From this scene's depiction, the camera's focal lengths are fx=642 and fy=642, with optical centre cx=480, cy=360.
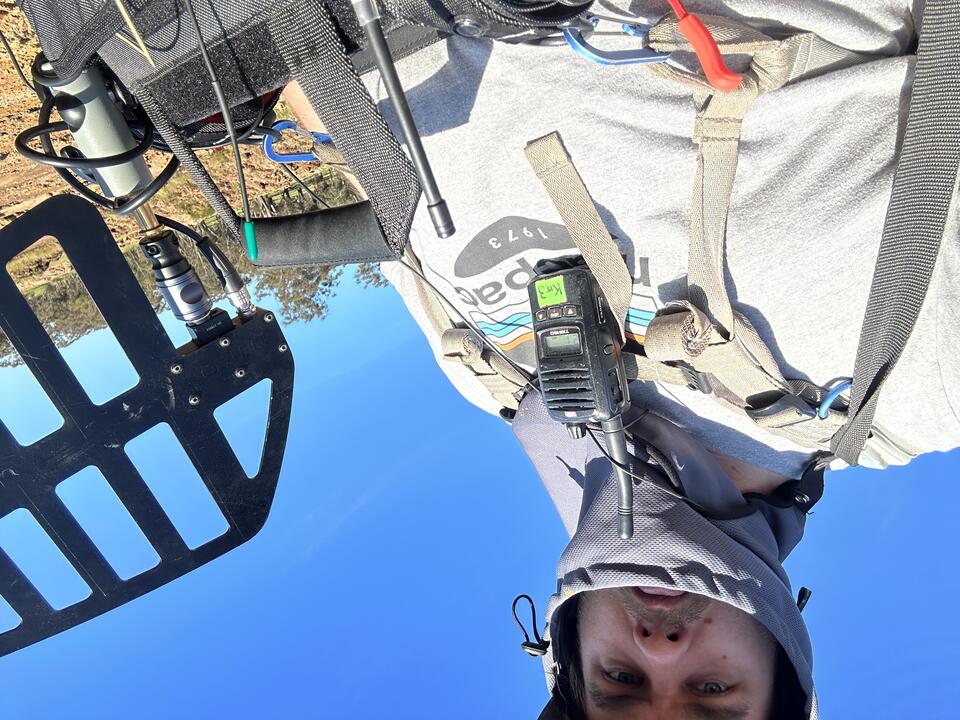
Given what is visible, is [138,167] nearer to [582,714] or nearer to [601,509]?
[601,509]

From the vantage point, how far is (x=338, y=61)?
1000mm

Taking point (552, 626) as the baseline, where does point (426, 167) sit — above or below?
above

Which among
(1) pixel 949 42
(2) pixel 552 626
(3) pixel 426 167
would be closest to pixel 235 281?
(3) pixel 426 167

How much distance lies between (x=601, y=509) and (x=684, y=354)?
1.78ft

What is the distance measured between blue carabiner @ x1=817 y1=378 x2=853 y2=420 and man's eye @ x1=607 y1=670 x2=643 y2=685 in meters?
0.81

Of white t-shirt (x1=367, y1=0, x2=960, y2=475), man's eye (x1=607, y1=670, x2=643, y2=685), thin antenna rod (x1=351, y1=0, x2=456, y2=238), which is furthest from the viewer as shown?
man's eye (x1=607, y1=670, x2=643, y2=685)

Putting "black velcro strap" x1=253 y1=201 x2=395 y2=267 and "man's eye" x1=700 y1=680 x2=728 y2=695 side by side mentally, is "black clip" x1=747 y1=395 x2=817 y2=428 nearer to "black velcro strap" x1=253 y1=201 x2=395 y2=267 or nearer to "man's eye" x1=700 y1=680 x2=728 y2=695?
"man's eye" x1=700 y1=680 x2=728 y2=695

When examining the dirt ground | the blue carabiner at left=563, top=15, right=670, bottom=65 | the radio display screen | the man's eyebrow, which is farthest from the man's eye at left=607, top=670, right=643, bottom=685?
the dirt ground

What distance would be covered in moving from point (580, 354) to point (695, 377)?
1.03ft

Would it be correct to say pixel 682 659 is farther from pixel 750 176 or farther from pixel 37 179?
pixel 37 179

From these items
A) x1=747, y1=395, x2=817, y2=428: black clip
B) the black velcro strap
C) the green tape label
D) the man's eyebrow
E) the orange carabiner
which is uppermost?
the orange carabiner

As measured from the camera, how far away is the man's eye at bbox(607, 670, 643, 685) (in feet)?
5.43

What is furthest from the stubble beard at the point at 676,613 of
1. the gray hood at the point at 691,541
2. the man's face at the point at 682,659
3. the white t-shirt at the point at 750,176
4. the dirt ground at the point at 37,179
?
the dirt ground at the point at 37,179

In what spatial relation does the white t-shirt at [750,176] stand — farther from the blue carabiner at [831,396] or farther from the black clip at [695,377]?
the black clip at [695,377]
